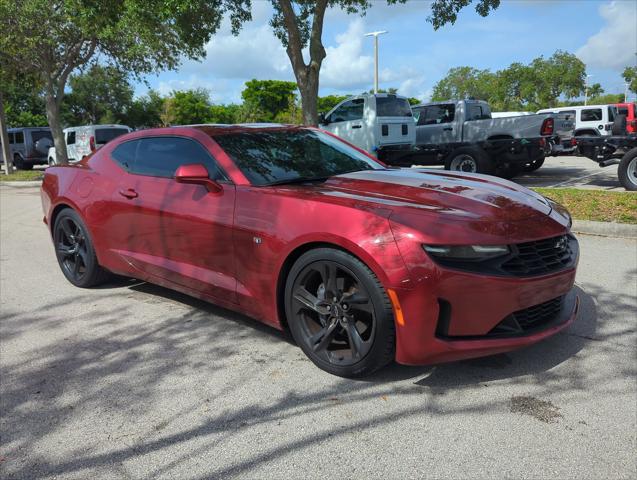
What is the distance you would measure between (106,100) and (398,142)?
4364 cm

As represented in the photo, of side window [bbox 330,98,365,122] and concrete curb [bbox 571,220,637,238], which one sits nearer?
concrete curb [bbox 571,220,637,238]

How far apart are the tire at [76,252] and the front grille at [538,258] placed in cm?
373

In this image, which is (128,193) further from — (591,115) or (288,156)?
(591,115)

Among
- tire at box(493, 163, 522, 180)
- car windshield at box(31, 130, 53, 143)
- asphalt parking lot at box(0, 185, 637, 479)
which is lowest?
asphalt parking lot at box(0, 185, 637, 479)

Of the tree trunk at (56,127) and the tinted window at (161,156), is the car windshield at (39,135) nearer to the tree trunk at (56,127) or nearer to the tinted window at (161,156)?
the tree trunk at (56,127)

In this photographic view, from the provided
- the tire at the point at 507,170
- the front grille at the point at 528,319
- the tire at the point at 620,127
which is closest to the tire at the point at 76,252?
the front grille at the point at 528,319

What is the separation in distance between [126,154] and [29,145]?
25867 millimetres

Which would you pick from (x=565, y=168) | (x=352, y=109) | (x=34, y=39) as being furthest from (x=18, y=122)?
(x=565, y=168)

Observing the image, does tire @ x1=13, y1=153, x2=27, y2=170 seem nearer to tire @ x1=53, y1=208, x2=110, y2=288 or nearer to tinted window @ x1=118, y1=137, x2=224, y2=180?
tire @ x1=53, y1=208, x2=110, y2=288

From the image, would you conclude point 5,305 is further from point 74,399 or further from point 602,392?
point 602,392

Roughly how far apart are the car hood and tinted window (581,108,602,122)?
785 inches

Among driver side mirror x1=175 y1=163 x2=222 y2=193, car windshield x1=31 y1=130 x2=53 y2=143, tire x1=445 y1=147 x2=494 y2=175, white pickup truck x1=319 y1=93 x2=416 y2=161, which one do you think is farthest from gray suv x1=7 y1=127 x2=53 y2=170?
driver side mirror x1=175 y1=163 x2=222 y2=193

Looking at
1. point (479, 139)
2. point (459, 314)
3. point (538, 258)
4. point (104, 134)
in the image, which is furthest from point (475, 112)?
point (104, 134)

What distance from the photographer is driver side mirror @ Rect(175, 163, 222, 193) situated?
146 inches
